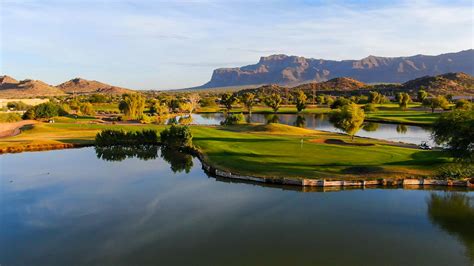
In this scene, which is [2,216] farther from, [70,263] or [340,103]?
[340,103]

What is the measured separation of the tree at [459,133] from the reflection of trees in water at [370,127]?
50.6 m

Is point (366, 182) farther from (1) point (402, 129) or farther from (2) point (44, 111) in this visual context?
(2) point (44, 111)

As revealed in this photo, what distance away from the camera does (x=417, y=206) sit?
3434 centimetres

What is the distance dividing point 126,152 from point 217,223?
3761 cm

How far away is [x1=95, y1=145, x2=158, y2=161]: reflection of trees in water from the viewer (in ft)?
195

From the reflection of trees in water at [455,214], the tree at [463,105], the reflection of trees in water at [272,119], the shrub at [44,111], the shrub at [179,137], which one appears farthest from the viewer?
the reflection of trees in water at [272,119]

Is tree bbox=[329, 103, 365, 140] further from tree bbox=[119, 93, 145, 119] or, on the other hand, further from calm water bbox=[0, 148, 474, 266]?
tree bbox=[119, 93, 145, 119]

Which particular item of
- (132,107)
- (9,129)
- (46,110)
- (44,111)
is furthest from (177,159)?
(46,110)

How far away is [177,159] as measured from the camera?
5697cm

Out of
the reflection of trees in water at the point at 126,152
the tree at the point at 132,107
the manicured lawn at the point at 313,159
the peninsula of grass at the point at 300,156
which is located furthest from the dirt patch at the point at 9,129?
the manicured lawn at the point at 313,159

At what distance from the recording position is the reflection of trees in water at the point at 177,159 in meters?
50.9

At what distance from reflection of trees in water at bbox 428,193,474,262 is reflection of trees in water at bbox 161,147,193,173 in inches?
1097

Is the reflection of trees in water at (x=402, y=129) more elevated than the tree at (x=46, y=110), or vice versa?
the tree at (x=46, y=110)

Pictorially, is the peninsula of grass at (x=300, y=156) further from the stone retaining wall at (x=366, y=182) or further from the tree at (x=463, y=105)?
the tree at (x=463, y=105)
